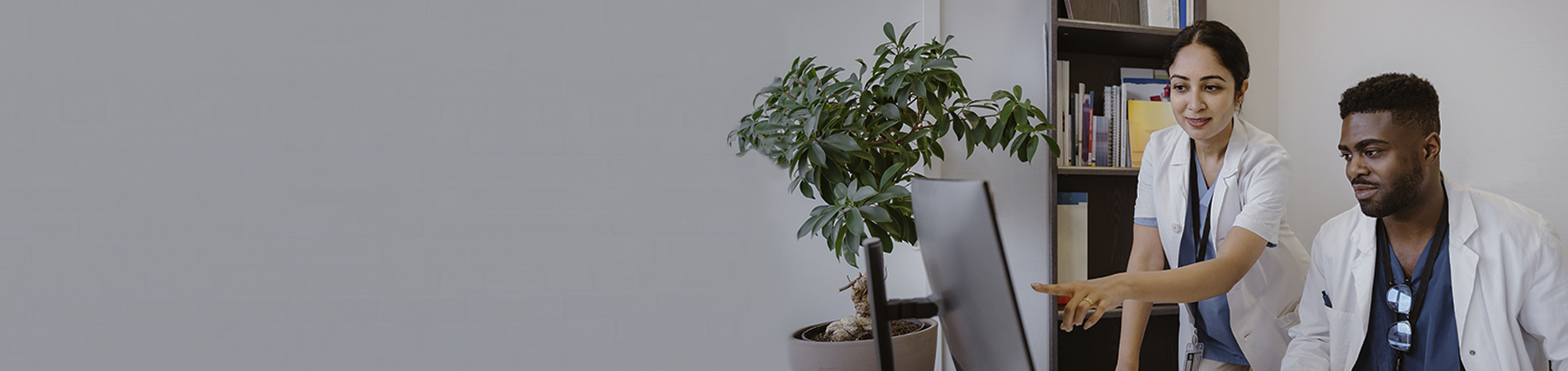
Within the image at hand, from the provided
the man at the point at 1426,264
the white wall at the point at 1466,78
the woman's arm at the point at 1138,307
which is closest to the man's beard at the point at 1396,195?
the man at the point at 1426,264

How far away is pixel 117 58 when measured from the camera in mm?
2012

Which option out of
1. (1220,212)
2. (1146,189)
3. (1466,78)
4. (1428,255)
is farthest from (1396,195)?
(1466,78)

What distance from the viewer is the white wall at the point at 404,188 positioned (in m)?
2.02

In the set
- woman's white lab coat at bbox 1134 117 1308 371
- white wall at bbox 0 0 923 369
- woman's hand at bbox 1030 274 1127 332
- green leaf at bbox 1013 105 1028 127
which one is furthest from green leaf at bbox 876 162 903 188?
woman's hand at bbox 1030 274 1127 332

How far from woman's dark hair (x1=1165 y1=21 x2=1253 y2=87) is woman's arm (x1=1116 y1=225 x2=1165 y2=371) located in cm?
42

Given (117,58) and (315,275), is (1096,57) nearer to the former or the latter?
(315,275)

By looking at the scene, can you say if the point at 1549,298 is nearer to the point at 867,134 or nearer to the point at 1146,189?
the point at 1146,189

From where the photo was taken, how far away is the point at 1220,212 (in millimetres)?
1647

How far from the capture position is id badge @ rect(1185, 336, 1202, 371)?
1760 millimetres

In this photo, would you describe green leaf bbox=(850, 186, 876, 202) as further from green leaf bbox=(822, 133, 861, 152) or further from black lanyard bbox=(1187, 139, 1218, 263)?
black lanyard bbox=(1187, 139, 1218, 263)

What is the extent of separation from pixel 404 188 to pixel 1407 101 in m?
2.36

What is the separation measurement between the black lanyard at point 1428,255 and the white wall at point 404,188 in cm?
117

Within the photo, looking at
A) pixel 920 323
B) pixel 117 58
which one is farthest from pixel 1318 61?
pixel 117 58

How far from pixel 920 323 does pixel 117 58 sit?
7.62ft
